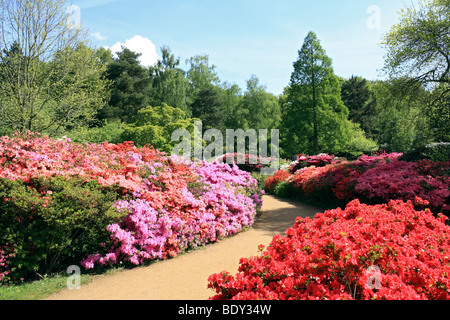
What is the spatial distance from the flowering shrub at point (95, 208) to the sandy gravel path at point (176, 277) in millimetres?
260

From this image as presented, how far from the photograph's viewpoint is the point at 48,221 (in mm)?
4301

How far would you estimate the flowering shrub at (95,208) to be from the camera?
4.42 meters

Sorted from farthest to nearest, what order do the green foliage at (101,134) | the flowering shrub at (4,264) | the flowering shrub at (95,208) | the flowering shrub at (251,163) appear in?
the flowering shrub at (251,163)
the green foliage at (101,134)
the flowering shrub at (95,208)
the flowering shrub at (4,264)

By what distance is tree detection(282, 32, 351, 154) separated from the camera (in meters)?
23.0

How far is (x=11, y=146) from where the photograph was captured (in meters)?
5.32

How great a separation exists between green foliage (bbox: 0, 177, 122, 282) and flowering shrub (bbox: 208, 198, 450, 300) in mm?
2814

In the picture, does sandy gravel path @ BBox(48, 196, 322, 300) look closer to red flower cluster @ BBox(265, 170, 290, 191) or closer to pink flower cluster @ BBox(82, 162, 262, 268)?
pink flower cluster @ BBox(82, 162, 262, 268)

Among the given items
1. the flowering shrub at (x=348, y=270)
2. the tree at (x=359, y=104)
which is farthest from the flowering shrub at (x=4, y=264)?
the tree at (x=359, y=104)

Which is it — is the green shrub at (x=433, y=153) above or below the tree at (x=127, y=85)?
below

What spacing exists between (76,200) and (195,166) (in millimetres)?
3804

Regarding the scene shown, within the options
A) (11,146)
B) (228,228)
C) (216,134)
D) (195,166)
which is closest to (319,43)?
(216,134)

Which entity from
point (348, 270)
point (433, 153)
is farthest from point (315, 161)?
point (348, 270)

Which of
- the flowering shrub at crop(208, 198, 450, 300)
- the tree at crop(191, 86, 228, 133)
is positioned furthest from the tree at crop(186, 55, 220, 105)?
→ the flowering shrub at crop(208, 198, 450, 300)

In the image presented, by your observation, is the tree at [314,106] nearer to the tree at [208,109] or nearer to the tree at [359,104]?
the tree at [208,109]
